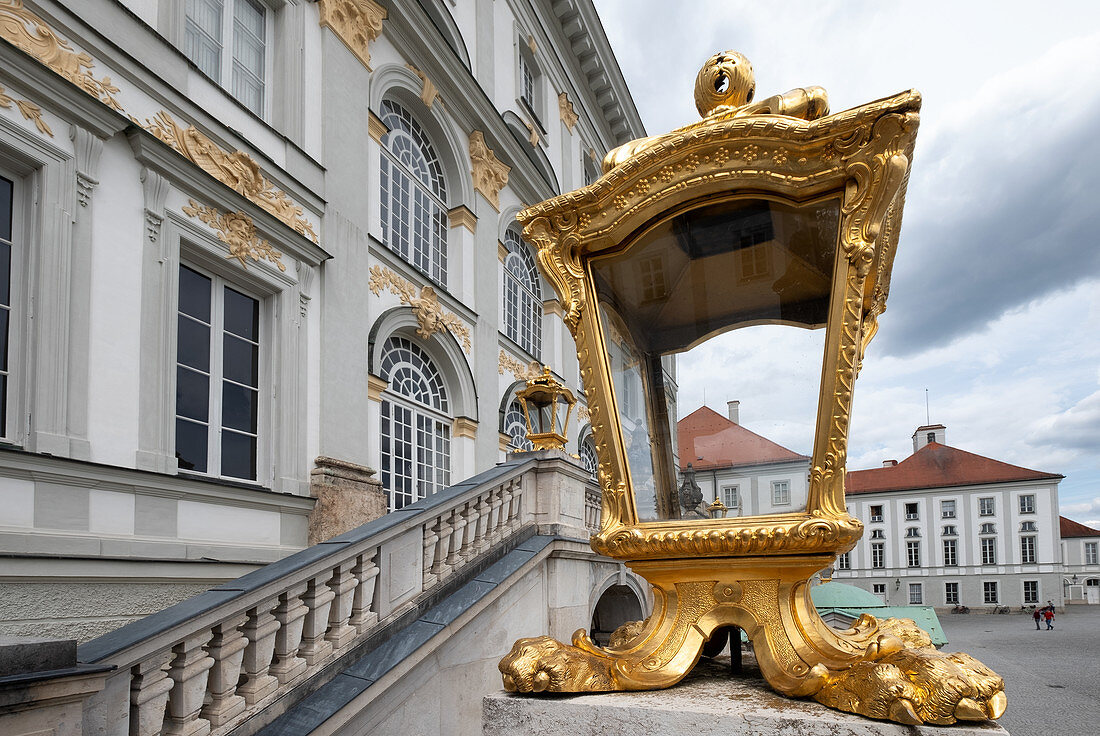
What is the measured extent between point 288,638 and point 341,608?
1.42 feet

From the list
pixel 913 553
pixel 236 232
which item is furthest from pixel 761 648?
pixel 913 553

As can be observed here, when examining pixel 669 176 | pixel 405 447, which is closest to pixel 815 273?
pixel 669 176

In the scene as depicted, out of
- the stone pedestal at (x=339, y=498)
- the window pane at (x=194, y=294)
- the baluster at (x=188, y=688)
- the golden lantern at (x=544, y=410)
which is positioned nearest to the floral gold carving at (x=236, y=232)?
the window pane at (x=194, y=294)

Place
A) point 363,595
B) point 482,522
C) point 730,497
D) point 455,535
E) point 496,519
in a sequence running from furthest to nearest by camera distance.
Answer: point 496,519 < point 482,522 < point 455,535 < point 363,595 < point 730,497

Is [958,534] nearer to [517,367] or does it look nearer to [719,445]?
[517,367]

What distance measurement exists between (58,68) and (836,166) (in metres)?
6.41

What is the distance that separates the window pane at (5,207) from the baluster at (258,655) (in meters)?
3.86

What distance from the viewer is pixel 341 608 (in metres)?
4.41

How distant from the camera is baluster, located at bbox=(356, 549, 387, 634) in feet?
15.0

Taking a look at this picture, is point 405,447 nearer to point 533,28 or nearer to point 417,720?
point 417,720

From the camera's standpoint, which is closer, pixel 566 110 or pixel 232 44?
pixel 232 44

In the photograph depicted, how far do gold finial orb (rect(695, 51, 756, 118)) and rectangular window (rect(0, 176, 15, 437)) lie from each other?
5518mm

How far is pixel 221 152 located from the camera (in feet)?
24.5

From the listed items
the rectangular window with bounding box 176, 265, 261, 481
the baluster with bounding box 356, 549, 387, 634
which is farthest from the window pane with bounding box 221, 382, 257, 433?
the baluster with bounding box 356, 549, 387, 634
